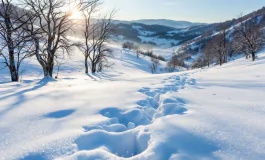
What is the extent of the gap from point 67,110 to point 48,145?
1.30m

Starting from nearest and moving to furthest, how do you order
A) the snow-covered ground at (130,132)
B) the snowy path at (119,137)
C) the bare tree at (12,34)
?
the snow-covered ground at (130,132)
the snowy path at (119,137)
the bare tree at (12,34)

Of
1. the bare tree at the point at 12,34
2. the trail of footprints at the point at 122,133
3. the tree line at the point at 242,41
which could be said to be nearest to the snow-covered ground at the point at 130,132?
the trail of footprints at the point at 122,133

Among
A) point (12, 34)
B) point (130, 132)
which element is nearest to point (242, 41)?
point (130, 132)

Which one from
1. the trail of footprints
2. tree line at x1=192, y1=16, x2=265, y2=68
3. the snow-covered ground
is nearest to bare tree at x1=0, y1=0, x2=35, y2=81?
the snow-covered ground

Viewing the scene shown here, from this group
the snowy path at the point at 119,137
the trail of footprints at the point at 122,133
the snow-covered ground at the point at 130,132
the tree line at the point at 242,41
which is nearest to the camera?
the snow-covered ground at the point at 130,132

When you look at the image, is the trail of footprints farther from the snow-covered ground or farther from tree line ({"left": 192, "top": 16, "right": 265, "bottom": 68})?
tree line ({"left": 192, "top": 16, "right": 265, "bottom": 68})

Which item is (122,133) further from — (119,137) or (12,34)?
(12,34)

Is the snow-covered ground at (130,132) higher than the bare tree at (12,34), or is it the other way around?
the bare tree at (12,34)

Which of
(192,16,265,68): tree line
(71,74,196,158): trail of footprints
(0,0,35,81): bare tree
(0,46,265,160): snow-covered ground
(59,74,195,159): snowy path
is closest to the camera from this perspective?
(0,46,265,160): snow-covered ground

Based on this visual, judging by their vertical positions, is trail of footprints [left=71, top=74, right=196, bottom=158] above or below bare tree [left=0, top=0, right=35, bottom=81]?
below

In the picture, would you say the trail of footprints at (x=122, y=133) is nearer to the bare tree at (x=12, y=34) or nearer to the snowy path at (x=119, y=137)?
the snowy path at (x=119, y=137)

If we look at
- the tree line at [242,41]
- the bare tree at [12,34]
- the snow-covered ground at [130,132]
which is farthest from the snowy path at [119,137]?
the tree line at [242,41]

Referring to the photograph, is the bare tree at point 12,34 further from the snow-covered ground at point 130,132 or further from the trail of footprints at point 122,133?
the trail of footprints at point 122,133

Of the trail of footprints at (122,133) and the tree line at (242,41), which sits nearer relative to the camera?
the trail of footprints at (122,133)
